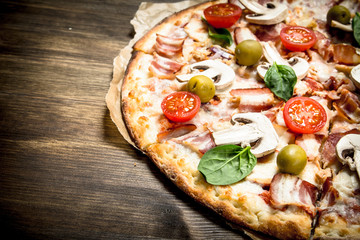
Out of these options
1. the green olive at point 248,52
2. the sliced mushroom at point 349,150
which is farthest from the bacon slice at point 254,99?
the sliced mushroom at point 349,150

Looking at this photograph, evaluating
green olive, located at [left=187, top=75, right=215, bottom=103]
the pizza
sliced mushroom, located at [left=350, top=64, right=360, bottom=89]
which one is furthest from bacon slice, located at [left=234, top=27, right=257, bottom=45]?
sliced mushroom, located at [left=350, top=64, right=360, bottom=89]

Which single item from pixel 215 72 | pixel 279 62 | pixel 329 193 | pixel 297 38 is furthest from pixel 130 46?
pixel 329 193

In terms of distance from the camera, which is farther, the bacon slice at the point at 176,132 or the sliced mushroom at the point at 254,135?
the bacon slice at the point at 176,132

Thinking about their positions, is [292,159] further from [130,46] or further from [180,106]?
[130,46]

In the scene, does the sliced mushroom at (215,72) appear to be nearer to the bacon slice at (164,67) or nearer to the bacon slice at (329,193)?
the bacon slice at (164,67)

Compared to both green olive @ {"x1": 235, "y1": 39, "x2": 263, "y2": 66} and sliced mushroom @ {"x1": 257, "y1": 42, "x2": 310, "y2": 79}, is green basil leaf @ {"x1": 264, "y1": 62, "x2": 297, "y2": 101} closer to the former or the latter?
sliced mushroom @ {"x1": 257, "y1": 42, "x2": 310, "y2": 79}
